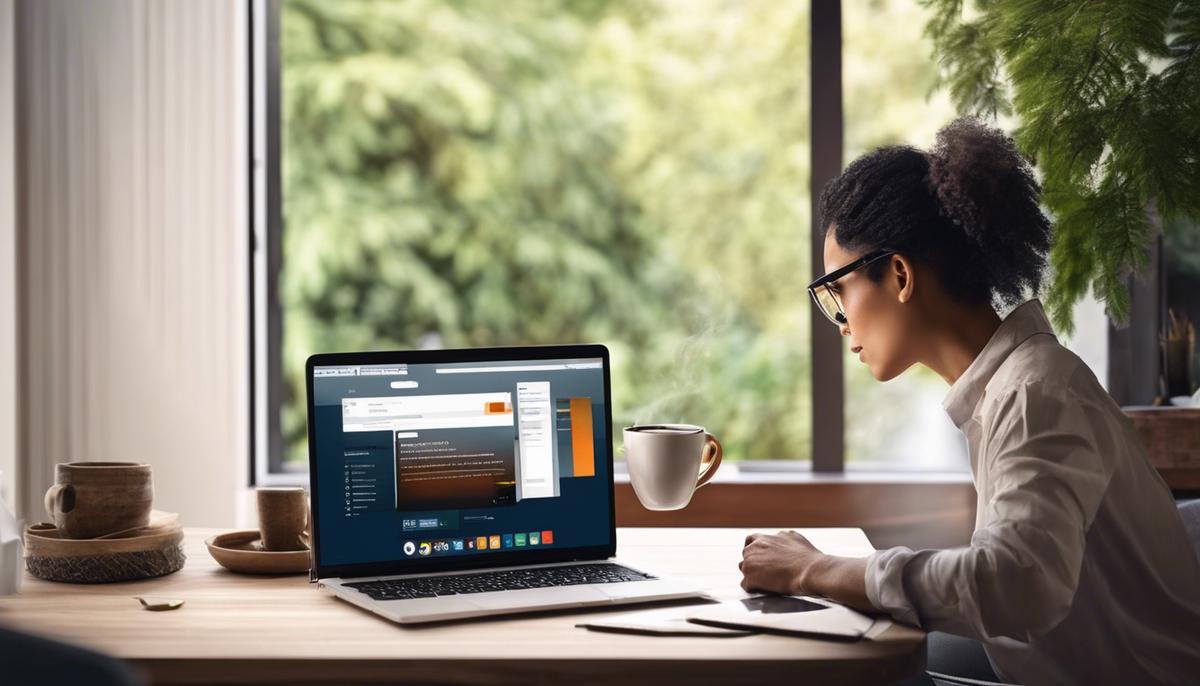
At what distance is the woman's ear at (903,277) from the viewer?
147 cm

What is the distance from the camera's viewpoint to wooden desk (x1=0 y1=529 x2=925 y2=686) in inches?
42.9

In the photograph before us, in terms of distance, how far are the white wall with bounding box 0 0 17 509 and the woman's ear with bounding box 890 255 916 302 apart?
7.33 feet

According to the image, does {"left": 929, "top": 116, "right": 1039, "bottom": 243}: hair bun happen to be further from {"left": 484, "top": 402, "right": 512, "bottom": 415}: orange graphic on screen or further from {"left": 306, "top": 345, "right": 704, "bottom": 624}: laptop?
{"left": 484, "top": 402, "right": 512, "bottom": 415}: orange graphic on screen

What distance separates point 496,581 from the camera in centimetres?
139

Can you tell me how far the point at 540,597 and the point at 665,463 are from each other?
390 millimetres

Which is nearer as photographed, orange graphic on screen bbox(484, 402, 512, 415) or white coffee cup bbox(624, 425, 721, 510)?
orange graphic on screen bbox(484, 402, 512, 415)

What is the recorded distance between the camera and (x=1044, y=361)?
1.35m

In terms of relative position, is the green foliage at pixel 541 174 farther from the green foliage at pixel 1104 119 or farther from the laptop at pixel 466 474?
the laptop at pixel 466 474

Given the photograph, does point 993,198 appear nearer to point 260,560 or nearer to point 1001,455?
point 1001,455

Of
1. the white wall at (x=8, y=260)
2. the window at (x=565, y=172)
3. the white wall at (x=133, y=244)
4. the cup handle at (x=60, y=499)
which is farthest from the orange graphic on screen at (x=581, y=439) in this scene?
the window at (x=565, y=172)

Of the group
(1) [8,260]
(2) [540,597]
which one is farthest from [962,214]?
(1) [8,260]

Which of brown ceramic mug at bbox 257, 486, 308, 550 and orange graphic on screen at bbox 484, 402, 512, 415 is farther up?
A: orange graphic on screen at bbox 484, 402, 512, 415

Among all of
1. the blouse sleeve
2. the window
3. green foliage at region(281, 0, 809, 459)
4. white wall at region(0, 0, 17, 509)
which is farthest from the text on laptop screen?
green foliage at region(281, 0, 809, 459)

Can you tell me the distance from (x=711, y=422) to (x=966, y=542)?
2.17 meters
